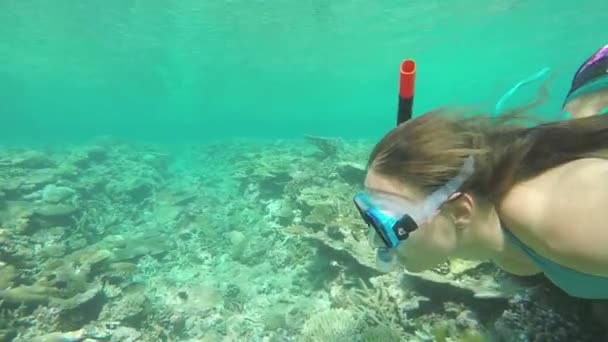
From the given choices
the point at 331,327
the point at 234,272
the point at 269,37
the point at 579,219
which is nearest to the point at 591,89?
the point at 579,219

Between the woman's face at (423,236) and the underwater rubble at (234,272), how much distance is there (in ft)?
6.38

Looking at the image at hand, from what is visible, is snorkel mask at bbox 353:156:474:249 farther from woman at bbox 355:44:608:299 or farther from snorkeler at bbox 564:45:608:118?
snorkeler at bbox 564:45:608:118

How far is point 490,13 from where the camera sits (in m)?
32.4

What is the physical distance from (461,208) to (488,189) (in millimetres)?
151

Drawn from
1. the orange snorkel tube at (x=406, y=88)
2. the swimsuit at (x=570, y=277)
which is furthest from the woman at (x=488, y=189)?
the orange snorkel tube at (x=406, y=88)

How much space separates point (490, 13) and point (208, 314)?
108 ft

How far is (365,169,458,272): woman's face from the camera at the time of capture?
2006mm

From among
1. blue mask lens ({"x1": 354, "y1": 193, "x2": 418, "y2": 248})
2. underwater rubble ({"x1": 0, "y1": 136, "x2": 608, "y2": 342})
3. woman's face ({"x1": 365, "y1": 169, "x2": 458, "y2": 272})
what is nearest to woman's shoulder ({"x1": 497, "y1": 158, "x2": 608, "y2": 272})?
woman's face ({"x1": 365, "y1": 169, "x2": 458, "y2": 272})

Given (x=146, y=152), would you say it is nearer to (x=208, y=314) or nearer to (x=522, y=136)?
(x=208, y=314)

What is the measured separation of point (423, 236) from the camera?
80.8 inches

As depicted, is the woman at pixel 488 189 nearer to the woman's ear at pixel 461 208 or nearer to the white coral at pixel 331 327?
the woman's ear at pixel 461 208

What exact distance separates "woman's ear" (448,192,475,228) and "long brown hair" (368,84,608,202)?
5cm

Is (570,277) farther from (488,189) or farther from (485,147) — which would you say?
(485,147)

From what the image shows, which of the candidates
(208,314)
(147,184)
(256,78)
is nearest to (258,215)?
(208,314)
